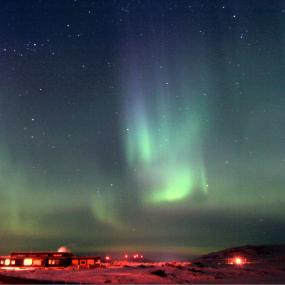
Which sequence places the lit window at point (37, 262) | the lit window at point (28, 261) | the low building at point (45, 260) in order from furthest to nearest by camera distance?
1. the lit window at point (28, 261)
2. the lit window at point (37, 262)
3. the low building at point (45, 260)

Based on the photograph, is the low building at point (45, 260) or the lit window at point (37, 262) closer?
the low building at point (45, 260)

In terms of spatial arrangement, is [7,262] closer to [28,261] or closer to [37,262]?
[28,261]

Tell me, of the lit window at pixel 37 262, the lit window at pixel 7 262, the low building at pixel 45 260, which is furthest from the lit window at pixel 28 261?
the lit window at pixel 7 262

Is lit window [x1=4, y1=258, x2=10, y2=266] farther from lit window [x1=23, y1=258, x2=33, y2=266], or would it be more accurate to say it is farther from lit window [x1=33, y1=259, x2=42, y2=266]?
lit window [x1=33, y1=259, x2=42, y2=266]

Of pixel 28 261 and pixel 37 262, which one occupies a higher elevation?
pixel 28 261

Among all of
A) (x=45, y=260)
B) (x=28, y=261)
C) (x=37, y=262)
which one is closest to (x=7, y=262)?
(x=28, y=261)

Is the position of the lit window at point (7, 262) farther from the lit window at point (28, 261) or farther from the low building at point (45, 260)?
the lit window at point (28, 261)

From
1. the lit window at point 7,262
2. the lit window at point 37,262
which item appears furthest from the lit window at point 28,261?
the lit window at point 7,262

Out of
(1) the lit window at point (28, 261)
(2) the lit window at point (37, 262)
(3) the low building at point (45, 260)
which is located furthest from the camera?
(1) the lit window at point (28, 261)

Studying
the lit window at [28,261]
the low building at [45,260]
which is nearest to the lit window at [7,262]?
the low building at [45,260]

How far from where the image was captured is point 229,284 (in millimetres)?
47250

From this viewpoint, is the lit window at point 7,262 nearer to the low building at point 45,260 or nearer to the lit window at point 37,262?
the low building at point 45,260

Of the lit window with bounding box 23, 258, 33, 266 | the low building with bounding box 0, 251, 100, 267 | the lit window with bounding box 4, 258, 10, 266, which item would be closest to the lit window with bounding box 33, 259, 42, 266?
the low building with bounding box 0, 251, 100, 267

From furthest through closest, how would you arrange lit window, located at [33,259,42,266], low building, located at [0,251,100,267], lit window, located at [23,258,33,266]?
1. lit window, located at [23,258,33,266]
2. lit window, located at [33,259,42,266]
3. low building, located at [0,251,100,267]
